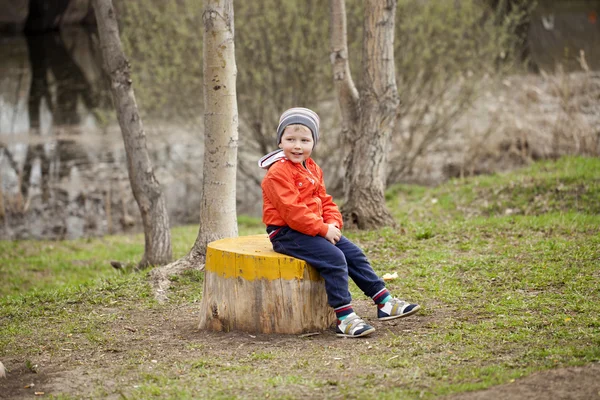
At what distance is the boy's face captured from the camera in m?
5.00

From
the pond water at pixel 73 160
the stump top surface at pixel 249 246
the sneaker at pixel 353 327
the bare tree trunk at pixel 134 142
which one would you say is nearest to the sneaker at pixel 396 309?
the sneaker at pixel 353 327

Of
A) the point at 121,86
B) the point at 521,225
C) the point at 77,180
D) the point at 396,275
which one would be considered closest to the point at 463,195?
the point at 521,225

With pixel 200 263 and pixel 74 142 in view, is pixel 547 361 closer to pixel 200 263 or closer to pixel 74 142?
pixel 200 263

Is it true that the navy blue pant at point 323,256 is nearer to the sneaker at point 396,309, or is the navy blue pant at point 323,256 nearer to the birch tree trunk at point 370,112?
the sneaker at point 396,309

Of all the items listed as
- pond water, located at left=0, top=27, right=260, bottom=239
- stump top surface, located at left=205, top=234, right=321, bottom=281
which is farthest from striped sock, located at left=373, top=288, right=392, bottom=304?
pond water, located at left=0, top=27, right=260, bottom=239

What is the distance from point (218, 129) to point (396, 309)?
2410mm

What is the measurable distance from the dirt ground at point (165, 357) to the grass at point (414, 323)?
2 centimetres

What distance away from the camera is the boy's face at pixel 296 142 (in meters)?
5.00

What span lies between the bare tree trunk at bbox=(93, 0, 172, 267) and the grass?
0.92 m

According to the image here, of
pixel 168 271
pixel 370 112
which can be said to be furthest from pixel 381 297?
pixel 370 112

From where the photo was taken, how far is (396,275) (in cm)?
651

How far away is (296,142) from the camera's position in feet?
16.4

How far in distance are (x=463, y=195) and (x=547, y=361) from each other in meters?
6.66

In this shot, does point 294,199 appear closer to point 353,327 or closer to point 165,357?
point 353,327
